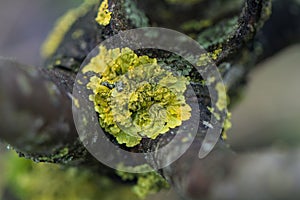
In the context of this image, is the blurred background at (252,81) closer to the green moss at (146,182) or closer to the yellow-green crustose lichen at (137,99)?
the green moss at (146,182)

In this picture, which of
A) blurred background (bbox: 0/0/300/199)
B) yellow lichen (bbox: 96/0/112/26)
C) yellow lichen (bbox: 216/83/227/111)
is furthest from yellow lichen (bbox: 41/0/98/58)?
blurred background (bbox: 0/0/300/199)

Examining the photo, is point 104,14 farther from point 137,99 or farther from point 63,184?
point 63,184

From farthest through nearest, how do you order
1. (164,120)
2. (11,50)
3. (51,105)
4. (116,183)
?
(11,50)
(116,183)
(164,120)
(51,105)

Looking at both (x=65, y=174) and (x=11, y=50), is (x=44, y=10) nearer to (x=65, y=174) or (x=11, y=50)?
(x=11, y=50)

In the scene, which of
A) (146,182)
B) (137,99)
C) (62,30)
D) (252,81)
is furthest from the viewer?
(252,81)

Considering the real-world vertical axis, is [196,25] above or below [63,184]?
above

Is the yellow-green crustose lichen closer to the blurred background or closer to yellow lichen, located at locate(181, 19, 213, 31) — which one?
yellow lichen, located at locate(181, 19, 213, 31)

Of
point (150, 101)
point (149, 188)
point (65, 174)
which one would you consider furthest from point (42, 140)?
point (65, 174)

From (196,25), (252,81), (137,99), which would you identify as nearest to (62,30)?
(196,25)
